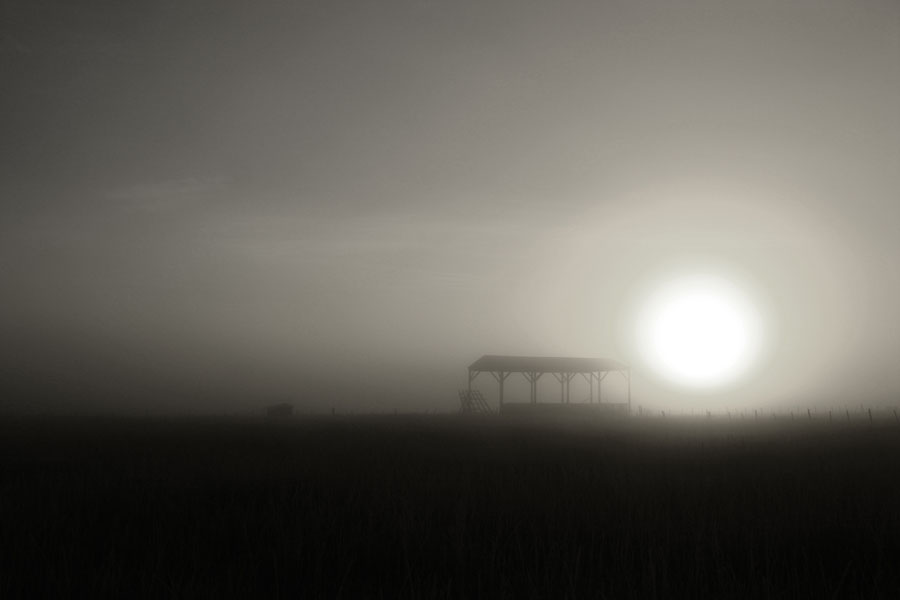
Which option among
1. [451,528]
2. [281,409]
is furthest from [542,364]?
[451,528]

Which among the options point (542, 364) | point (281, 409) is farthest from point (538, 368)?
point (281, 409)

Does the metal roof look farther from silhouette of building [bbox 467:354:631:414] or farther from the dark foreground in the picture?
the dark foreground

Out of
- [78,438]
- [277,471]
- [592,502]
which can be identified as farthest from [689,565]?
[78,438]

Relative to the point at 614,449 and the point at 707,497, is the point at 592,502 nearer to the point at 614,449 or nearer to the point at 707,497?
the point at 707,497

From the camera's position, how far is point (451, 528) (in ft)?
21.3

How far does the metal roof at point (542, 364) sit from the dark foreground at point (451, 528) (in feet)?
106

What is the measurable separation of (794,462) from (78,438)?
22.4m

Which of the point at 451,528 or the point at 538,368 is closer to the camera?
the point at 451,528

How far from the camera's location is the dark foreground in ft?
16.1

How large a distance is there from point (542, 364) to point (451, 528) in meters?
40.8

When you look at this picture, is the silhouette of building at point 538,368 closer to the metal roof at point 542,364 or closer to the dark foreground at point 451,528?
the metal roof at point 542,364

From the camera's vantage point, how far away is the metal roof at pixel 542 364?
4619cm

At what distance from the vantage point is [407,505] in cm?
800

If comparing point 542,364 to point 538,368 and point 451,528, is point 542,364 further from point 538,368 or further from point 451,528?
point 451,528
